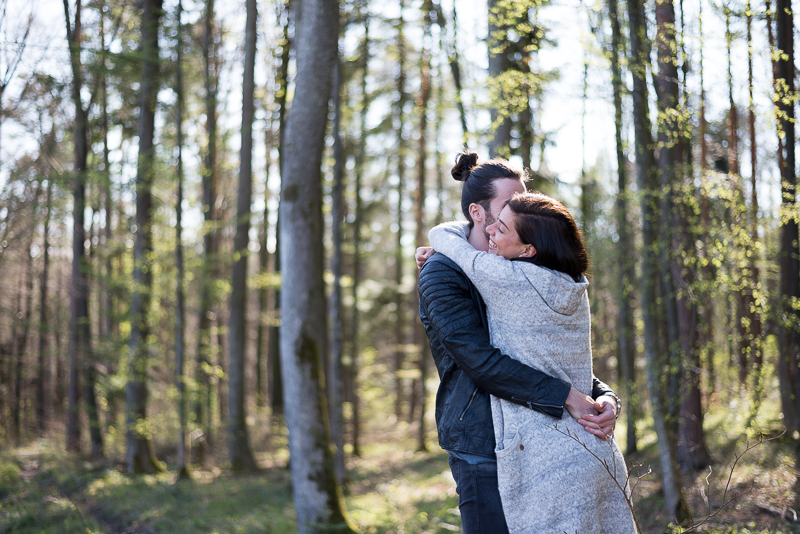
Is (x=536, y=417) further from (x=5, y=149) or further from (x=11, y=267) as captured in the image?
(x=11, y=267)

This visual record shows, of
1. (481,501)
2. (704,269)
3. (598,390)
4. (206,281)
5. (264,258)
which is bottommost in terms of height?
(481,501)

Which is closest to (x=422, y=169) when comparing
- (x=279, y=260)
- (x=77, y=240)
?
(x=279, y=260)

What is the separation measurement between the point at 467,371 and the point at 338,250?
29.8ft

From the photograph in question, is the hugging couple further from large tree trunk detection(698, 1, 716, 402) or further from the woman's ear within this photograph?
large tree trunk detection(698, 1, 716, 402)

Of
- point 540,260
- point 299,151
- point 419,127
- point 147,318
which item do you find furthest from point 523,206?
point 419,127

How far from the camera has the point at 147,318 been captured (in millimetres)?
12008

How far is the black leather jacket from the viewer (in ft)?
6.51

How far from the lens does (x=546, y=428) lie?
2002 mm

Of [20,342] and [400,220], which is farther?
[400,220]

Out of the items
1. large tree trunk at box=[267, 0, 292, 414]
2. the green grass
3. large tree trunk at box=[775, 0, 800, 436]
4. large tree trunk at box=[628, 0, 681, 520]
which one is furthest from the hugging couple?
large tree trunk at box=[267, 0, 292, 414]

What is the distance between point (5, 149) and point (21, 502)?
6.58 meters

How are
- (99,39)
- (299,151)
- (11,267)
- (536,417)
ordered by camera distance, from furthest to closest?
(11,267)
(99,39)
(299,151)
(536,417)

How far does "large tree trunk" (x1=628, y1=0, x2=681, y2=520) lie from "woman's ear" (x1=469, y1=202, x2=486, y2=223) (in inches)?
106

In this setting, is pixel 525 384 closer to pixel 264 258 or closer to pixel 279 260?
pixel 279 260
